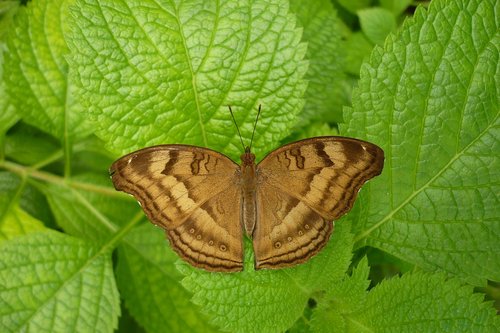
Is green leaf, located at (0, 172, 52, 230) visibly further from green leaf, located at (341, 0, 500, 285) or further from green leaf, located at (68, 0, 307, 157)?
green leaf, located at (341, 0, 500, 285)

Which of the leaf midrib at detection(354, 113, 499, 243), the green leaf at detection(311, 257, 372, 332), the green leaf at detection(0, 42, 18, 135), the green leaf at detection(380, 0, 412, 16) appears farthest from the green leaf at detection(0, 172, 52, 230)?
the green leaf at detection(380, 0, 412, 16)

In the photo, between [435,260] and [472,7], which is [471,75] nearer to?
[472,7]

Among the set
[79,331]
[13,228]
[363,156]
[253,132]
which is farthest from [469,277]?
[13,228]

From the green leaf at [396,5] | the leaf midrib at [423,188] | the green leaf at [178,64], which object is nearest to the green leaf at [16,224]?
the green leaf at [178,64]

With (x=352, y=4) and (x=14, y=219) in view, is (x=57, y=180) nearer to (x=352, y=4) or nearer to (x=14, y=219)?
(x=14, y=219)

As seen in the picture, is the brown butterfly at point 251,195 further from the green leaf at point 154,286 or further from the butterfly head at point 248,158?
the green leaf at point 154,286

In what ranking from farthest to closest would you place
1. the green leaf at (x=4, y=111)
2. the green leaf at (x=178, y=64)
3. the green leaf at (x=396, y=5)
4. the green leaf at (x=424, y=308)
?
1. the green leaf at (x=396, y=5)
2. the green leaf at (x=4, y=111)
3. the green leaf at (x=178, y=64)
4. the green leaf at (x=424, y=308)
